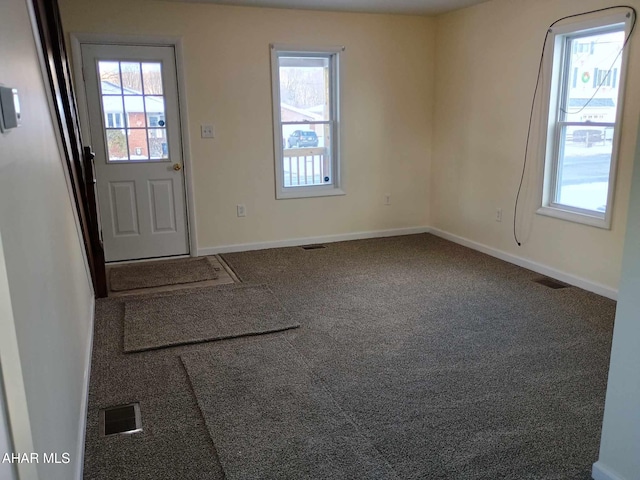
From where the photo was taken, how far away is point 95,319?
11.7 feet

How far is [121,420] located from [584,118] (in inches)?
149

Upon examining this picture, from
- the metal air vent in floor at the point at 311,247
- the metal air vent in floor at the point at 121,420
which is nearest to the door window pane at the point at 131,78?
the metal air vent in floor at the point at 311,247

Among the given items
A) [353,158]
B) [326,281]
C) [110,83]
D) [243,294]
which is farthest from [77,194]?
[353,158]

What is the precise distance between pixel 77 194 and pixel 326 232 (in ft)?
9.24

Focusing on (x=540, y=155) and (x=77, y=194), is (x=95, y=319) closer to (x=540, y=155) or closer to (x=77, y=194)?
(x=77, y=194)

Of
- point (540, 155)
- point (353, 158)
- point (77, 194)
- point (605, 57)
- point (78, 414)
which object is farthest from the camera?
point (353, 158)

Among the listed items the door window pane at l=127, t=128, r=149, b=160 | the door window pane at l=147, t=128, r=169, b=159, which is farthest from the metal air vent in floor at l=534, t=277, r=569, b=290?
the door window pane at l=127, t=128, r=149, b=160

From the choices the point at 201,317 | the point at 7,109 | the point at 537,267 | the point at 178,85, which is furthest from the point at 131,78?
the point at 537,267

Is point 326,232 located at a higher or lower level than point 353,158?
lower

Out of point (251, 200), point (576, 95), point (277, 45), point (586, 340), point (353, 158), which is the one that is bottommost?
point (586, 340)

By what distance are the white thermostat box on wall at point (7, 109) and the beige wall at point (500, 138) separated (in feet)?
11.9

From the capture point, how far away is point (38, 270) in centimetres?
164

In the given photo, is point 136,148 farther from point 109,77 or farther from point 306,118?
point 306,118

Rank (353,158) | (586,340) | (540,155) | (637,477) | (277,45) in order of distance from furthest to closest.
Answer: (353,158) < (277,45) < (540,155) < (586,340) < (637,477)
